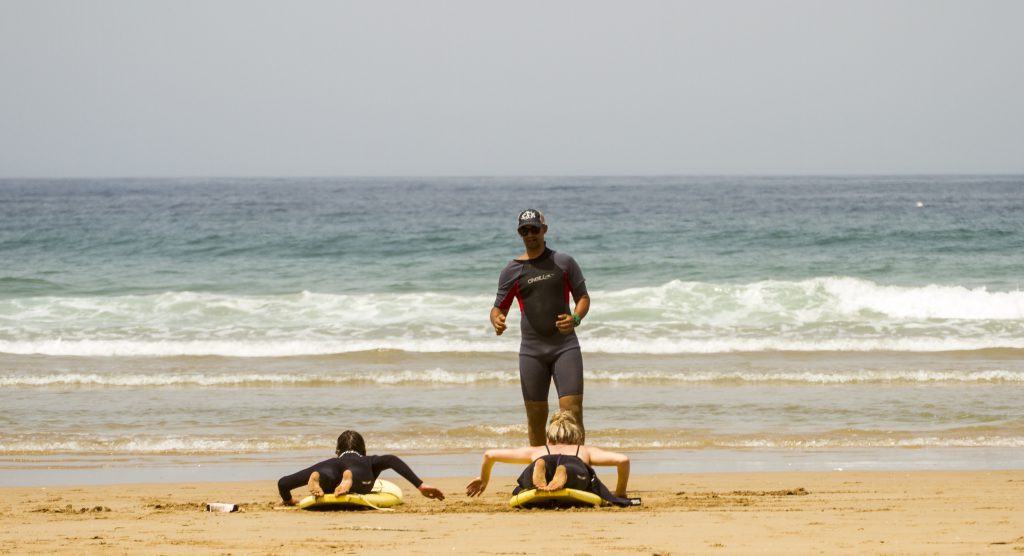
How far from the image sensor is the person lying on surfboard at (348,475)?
6.55m

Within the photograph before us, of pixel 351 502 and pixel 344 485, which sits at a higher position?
pixel 344 485

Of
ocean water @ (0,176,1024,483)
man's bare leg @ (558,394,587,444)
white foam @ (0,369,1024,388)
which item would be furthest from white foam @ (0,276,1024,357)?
man's bare leg @ (558,394,587,444)

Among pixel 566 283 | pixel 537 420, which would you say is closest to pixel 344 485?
pixel 537 420

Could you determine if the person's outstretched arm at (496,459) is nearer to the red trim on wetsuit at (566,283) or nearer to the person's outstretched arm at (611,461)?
the person's outstretched arm at (611,461)

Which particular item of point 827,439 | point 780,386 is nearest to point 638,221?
point 780,386

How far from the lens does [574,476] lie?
636cm

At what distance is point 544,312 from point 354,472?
62.3 inches

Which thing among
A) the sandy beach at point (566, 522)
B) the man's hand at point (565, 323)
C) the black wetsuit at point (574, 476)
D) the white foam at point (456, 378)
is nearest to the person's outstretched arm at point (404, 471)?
the sandy beach at point (566, 522)

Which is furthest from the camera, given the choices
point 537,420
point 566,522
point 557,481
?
point 537,420

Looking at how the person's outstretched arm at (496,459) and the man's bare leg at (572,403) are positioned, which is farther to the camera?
the man's bare leg at (572,403)

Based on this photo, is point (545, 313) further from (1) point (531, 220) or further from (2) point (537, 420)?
(2) point (537, 420)

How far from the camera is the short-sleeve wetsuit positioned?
695 centimetres

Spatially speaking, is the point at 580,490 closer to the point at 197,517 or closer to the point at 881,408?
the point at 197,517

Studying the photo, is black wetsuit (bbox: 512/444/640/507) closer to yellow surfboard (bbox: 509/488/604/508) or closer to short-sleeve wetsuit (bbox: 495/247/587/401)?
yellow surfboard (bbox: 509/488/604/508)
